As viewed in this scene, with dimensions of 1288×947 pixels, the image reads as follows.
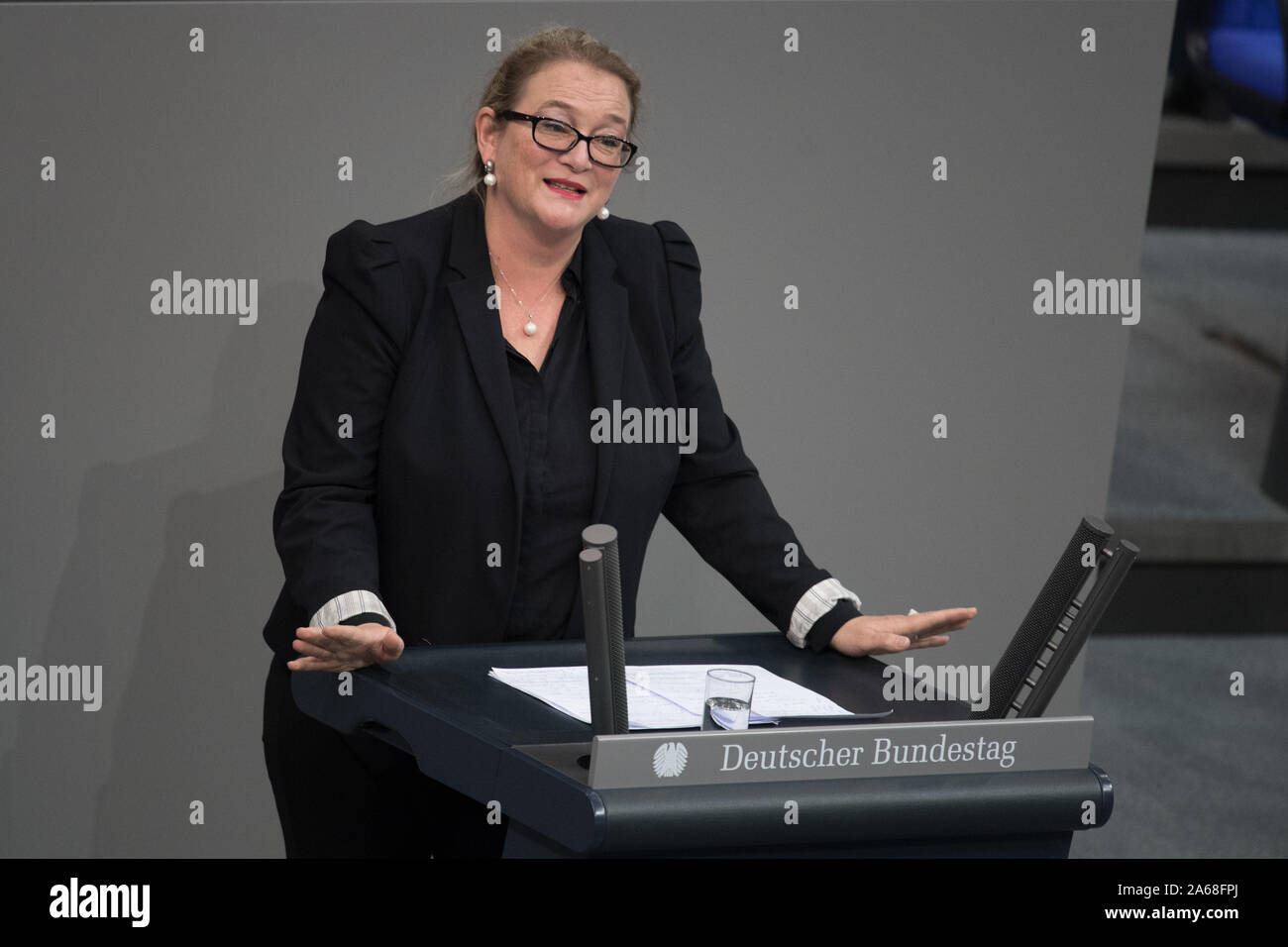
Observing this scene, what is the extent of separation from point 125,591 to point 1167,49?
8.50 ft

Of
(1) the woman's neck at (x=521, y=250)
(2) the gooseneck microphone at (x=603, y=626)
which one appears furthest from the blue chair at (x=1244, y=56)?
(2) the gooseneck microphone at (x=603, y=626)

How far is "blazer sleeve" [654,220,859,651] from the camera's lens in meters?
2.72

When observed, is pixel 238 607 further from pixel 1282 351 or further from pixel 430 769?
pixel 1282 351

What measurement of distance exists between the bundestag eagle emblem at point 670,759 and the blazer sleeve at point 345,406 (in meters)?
0.74

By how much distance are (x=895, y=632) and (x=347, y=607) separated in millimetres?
788

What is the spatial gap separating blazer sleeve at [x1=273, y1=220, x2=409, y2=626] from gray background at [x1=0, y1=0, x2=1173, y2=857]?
98cm

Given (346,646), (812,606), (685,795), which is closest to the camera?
(685,795)

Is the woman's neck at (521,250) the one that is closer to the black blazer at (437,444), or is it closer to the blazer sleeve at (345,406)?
the black blazer at (437,444)

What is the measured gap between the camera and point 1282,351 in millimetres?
7957

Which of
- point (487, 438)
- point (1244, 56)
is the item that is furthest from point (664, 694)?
point (1244, 56)

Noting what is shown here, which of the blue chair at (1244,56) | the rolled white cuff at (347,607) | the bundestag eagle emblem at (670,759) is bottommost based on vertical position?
the bundestag eagle emblem at (670,759)

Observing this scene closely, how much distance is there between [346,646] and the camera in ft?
7.07

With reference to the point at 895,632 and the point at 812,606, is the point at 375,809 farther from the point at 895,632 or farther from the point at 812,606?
the point at 895,632

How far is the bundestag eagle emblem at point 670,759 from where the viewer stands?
1.81 m
